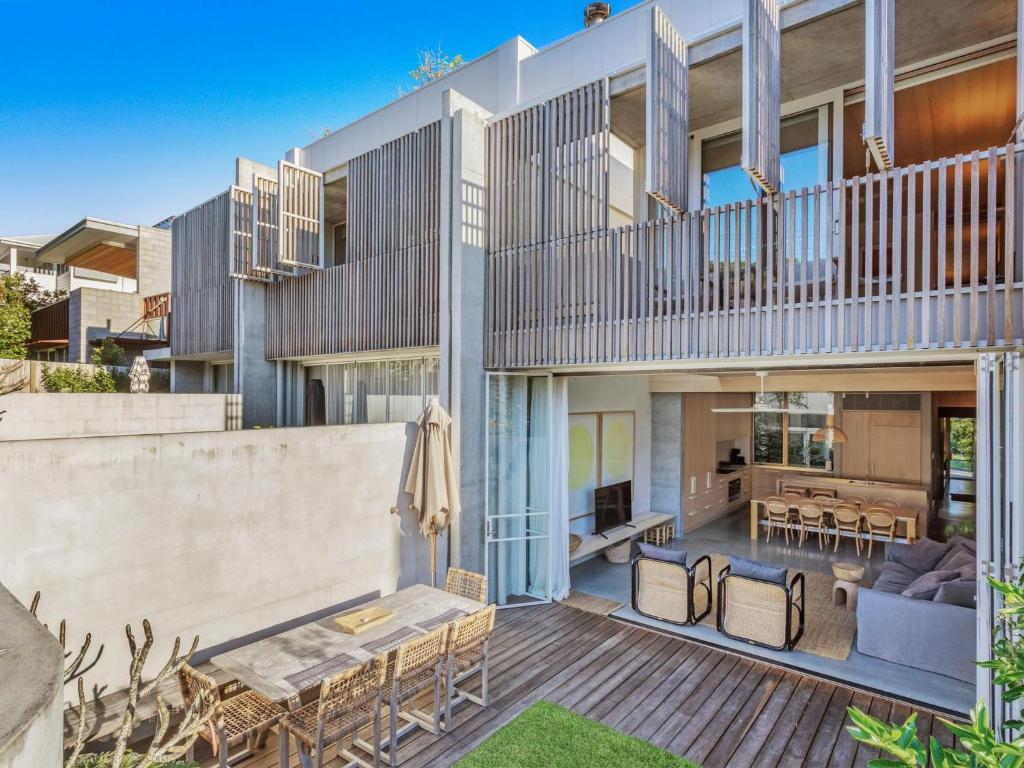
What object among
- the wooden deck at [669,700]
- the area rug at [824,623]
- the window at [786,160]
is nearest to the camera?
the wooden deck at [669,700]

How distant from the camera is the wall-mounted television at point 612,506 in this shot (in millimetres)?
9304

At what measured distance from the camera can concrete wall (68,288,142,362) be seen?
43.8 feet

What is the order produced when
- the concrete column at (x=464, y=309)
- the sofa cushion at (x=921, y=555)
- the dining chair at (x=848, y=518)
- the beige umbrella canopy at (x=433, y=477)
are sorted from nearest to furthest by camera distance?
the beige umbrella canopy at (x=433, y=477), the concrete column at (x=464, y=309), the sofa cushion at (x=921, y=555), the dining chair at (x=848, y=518)

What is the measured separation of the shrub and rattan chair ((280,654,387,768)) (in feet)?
30.3

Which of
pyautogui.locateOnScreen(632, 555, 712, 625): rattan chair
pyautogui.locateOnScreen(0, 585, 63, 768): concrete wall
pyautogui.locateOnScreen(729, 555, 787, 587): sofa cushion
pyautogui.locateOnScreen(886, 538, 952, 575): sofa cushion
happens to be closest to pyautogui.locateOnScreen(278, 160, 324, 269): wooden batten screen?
pyautogui.locateOnScreen(632, 555, 712, 625): rattan chair

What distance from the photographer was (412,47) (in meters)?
18.9

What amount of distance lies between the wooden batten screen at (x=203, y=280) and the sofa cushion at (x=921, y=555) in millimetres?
11974

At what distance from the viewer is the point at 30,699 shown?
1288 millimetres

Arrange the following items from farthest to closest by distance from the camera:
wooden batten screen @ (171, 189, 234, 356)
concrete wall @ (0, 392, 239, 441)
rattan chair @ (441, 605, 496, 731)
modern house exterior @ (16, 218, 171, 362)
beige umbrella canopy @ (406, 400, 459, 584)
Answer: modern house exterior @ (16, 218, 171, 362), wooden batten screen @ (171, 189, 234, 356), concrete wall @ (0, 392, 239, 441), beige umbrella canopy @ (406, 400, 459, 584), rattan chair @ (441, 605, 496, 731)

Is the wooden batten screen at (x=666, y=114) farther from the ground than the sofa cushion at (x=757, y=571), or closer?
farther from the ground

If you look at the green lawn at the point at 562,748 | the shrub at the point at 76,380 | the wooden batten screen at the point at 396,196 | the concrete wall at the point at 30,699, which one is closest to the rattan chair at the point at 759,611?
the green lawn at the point at 562,748

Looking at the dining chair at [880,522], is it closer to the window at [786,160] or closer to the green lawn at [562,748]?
the window at [786,160]

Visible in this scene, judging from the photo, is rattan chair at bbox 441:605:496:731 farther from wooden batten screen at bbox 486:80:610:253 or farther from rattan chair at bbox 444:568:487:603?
wooden batten screen at bbox 486:80:610:253

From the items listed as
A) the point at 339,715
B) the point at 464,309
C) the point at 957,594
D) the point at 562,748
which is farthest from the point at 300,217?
the point at 957,594
